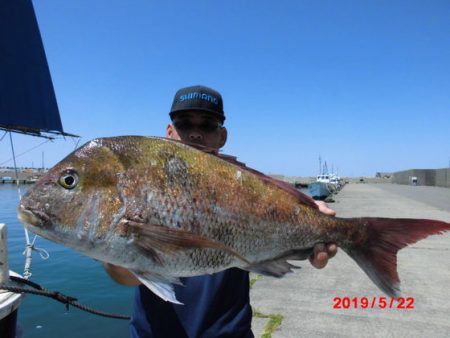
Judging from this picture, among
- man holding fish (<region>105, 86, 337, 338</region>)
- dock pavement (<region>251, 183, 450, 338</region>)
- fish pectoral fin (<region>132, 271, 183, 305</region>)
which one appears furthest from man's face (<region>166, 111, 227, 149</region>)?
dock pavement (<region>251, 183, 450, 338</region>)

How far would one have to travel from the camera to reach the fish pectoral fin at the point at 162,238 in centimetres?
166

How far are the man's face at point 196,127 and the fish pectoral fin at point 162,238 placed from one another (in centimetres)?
113

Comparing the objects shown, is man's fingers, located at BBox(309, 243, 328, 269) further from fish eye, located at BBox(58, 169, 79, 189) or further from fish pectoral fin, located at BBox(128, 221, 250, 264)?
fish eye, located at BBox(58, 169, 79, 189)

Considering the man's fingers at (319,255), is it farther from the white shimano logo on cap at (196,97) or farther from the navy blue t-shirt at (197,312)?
the white shimano logo on cap at (196,97)

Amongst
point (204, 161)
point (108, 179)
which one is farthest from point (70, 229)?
point (204, 161)

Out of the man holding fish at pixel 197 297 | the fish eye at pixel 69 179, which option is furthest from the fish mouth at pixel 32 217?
the man holding fish at pixel 197 297

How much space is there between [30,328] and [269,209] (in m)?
9.72

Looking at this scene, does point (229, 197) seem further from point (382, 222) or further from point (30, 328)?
point (30, 328)

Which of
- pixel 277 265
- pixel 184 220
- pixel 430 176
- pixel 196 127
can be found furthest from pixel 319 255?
pixel 430 176

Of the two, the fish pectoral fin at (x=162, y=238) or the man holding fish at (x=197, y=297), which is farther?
the man holding fish at (x=197, y=297)

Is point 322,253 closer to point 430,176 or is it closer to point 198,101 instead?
point 198,101

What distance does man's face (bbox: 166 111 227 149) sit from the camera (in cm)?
271
